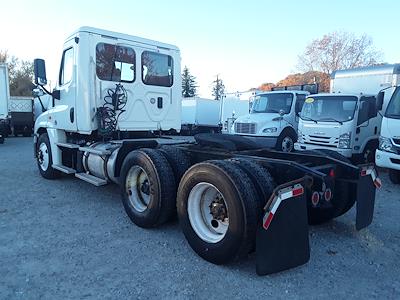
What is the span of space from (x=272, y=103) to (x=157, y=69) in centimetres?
726

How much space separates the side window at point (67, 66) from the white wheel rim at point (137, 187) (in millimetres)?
2762

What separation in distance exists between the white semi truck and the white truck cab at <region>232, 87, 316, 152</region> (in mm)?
5694

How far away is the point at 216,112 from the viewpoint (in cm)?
2959

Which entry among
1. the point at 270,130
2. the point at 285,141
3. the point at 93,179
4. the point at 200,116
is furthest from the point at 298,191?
the point at 200,116

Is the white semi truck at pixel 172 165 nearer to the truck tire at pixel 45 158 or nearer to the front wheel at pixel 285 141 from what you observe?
the truck tire at pixel 45 158

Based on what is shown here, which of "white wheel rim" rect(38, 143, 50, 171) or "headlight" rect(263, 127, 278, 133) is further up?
"headlight" rect(263, 127, 278, 133)

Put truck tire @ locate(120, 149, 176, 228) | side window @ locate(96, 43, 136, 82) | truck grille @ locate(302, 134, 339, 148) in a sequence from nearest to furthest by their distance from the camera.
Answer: truck tire @ locate(120, 149, 176, 228)
side window @ locate(96, 43, 136, 82)
truck grille @ locate(302, 134, 339, 148)

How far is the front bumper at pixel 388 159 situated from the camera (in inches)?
293

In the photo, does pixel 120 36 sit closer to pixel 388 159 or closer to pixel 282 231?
pixel 282 231

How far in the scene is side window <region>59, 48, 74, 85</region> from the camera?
6539 millimetres

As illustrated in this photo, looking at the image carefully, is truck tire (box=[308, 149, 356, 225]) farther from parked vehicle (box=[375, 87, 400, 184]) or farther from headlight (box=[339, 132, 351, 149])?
headlight (box=[339, 132, 351, 149])

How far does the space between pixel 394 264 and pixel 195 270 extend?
2.20 meters

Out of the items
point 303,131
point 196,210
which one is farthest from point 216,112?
point 196,210

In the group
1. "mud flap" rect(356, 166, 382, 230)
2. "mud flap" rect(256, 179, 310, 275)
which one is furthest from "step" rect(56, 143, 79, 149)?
"mud flap" rect(356, 166, 382, 230)
